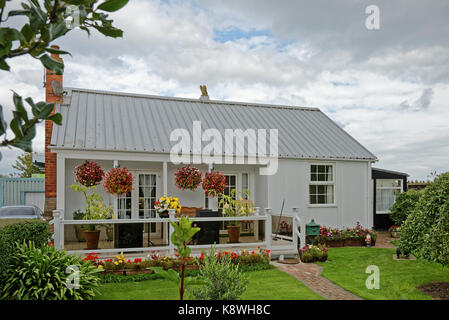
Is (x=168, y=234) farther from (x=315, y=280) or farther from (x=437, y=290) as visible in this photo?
(x=437, y=290)

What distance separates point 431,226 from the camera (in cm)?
719

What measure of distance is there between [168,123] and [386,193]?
434 inches

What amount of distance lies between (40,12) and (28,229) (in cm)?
659

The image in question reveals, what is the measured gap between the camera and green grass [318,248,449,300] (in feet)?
23.2

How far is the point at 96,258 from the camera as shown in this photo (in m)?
8.35

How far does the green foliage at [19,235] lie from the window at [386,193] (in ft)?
48.2

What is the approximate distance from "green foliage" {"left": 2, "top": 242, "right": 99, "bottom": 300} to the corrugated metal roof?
479 cm

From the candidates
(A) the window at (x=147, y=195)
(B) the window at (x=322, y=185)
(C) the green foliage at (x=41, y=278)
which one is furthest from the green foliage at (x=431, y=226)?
(A) the window at (x=147, y=195)

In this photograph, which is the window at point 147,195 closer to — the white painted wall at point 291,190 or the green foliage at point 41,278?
the white painted wall at point 291,190

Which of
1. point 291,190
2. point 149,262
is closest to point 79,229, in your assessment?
point 149,262

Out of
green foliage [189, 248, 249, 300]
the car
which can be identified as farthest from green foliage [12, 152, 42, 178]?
green foliage [189, 248, 249, 300]

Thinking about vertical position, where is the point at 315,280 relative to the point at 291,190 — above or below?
below

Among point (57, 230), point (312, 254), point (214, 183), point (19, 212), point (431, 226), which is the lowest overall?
point (312, 254)
